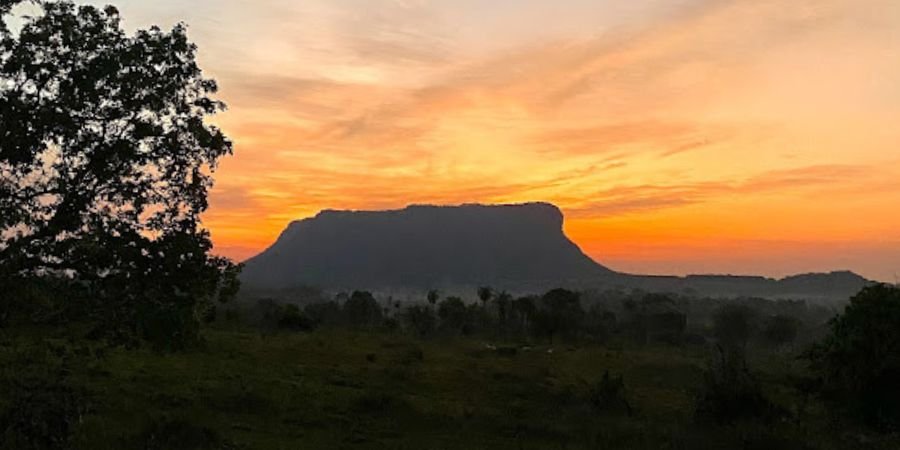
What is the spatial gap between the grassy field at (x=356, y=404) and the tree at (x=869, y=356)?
1746mm

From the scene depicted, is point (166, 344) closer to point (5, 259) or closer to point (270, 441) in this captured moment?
point (5, 259)

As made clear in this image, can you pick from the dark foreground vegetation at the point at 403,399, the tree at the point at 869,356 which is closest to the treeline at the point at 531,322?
the dark foreground vegetation at the point at 403,399

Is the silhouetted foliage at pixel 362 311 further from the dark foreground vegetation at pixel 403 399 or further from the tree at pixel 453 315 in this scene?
the dark foreground vegetation at pixel 403 399

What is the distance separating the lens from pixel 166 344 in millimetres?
15461

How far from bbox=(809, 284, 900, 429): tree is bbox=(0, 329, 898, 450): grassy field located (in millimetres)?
1746

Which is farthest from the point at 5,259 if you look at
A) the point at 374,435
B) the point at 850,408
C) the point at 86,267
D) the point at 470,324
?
the point at 470,324

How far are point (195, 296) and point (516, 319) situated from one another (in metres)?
111

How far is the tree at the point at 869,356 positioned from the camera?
94.4ft

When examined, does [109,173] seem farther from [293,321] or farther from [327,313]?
[327,313]

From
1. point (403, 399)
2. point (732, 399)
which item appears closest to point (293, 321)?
point (403, 399)

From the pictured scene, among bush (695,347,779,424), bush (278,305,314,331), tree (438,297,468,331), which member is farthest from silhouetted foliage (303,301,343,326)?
bush (695,347,779,424)

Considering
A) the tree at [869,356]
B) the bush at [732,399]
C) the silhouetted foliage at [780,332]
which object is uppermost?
the tree at [869,356]

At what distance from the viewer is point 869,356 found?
29.2 m

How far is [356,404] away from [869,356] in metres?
23.0
